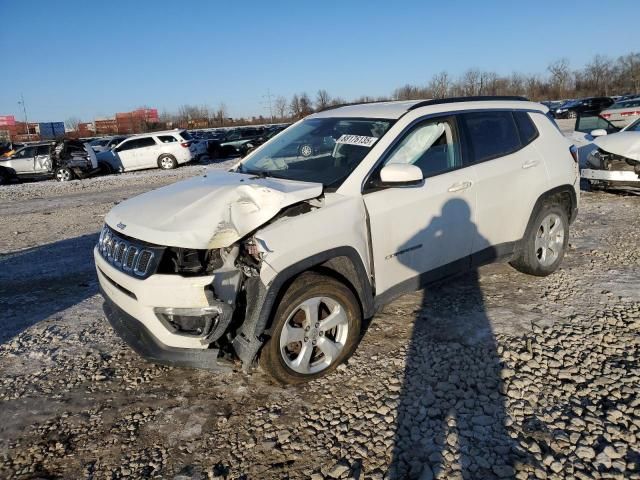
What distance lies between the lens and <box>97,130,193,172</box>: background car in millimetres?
20531

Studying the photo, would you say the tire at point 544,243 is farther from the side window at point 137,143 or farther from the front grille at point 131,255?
the side window at point 137,143

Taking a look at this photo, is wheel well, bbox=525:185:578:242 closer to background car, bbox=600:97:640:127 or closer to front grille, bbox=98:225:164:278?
front grille, bbox=98:225:164:278

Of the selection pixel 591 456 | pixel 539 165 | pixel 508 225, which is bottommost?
pixel 591 456

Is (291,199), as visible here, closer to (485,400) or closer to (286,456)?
(286,456)

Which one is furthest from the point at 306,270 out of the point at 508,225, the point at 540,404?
the point at 508,225

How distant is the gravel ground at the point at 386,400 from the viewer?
8.54 ft

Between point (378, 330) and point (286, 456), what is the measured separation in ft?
5.26

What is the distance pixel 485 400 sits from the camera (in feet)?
9.95

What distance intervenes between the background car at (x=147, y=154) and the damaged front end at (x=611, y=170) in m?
16.4

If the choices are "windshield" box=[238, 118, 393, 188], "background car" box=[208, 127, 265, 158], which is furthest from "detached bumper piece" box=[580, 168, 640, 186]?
"background car" box=[208, 127, 265, 158]

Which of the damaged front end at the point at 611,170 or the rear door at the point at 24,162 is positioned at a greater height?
the rear door at the point at 24,162

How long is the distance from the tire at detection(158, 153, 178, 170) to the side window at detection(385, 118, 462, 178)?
18497mm

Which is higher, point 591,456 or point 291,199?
point 291,199

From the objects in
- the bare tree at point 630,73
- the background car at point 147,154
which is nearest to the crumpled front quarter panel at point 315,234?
the background car at point 147,154
